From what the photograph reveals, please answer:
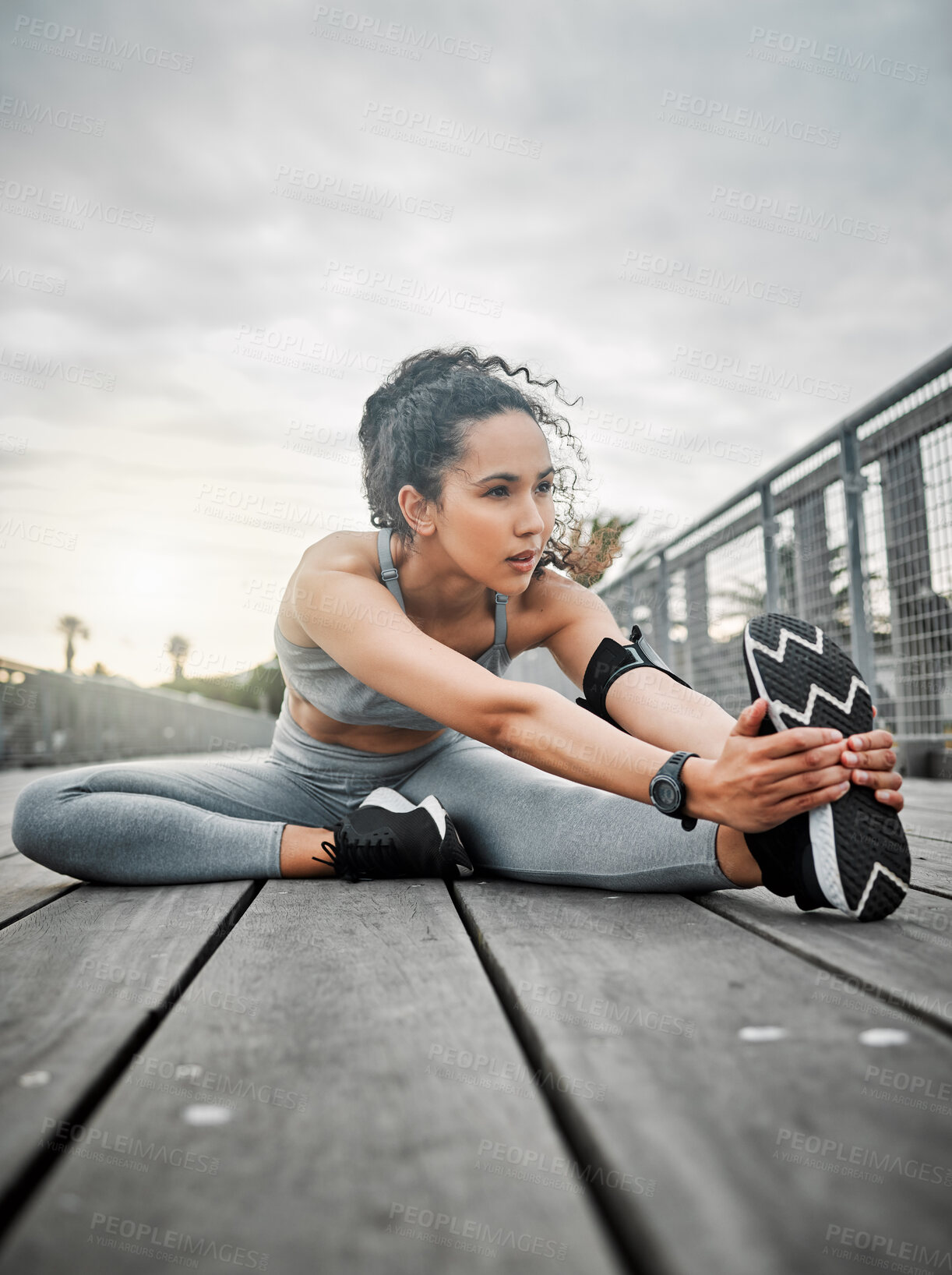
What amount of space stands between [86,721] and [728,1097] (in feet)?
29.5

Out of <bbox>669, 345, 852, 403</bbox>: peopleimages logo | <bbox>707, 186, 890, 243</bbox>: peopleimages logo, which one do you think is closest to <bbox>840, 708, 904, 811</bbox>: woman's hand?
<bbox>669, 345, 852, 403</bbox>: peopleimages logo

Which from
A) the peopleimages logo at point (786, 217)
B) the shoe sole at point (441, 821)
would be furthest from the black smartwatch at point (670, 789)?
the peopleimages logo at point (786, 217)

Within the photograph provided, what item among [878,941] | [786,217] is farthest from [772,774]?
[786,217]

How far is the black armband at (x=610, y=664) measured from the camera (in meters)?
1.62

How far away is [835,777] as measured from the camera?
102 cm

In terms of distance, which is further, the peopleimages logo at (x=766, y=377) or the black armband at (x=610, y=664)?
the peopleimages logo at (x=766, y=377)

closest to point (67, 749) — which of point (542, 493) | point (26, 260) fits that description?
point (26, 260)

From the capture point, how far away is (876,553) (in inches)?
133

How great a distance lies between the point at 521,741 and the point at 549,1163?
0.78 metres

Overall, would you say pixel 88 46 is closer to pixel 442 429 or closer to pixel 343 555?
pixel 442 429

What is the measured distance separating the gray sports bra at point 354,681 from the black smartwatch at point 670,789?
669mm

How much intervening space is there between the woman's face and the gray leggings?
0.46 meters

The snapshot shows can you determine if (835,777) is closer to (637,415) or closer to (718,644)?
(637,415)

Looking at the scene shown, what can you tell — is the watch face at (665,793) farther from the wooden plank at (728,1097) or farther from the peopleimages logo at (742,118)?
the peopleimages logo at (742,118)
